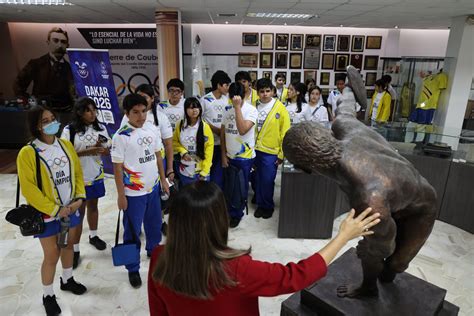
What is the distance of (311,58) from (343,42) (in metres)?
0.96

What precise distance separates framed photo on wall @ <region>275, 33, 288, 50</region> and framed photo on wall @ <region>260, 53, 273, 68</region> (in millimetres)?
307

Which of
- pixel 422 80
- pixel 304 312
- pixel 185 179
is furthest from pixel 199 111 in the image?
pixel 422 80

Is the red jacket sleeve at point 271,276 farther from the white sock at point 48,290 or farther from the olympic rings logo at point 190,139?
the olympic rings logo at point 190,139

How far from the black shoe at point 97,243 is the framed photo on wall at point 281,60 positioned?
7122 mm

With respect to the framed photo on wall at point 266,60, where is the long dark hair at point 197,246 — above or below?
below

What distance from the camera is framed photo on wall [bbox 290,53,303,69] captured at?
8992 millimetres

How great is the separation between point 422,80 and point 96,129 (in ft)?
23.2

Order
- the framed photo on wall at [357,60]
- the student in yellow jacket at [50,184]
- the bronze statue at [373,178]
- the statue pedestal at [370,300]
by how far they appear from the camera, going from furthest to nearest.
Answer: the framed photo on wall at [357,60] < the student in yellow jacket at [50,184] < the statue pedestal at [370,300] < the bronze statue at [373,178]

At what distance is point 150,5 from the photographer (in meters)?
5.32

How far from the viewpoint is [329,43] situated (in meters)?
8.94

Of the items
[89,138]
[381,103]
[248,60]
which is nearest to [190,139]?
[89,138]

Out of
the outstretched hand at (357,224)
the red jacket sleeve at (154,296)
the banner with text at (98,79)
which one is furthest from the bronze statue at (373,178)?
the banner with text at (98,79)

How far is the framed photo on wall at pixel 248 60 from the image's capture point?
8.92 meters

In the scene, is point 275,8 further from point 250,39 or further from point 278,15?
point 250,39
